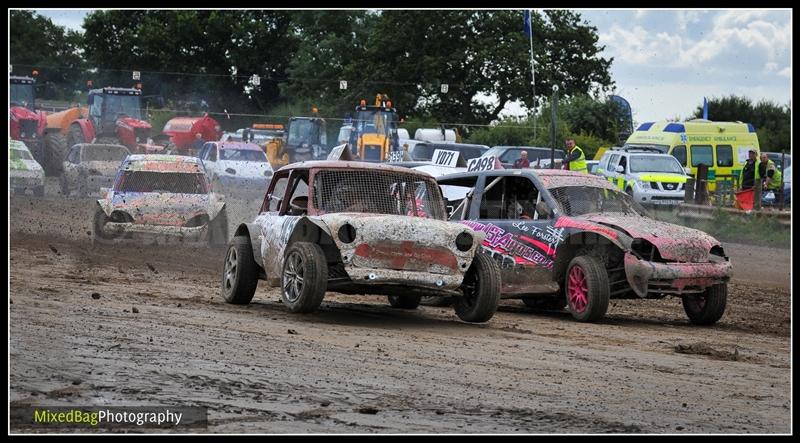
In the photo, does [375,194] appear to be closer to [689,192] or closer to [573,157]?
[573,157]

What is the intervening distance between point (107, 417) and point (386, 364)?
8.73ft

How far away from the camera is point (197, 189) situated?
1994 centimetres

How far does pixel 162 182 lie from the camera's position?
65.1 feet

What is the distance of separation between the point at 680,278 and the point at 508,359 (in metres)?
3.14

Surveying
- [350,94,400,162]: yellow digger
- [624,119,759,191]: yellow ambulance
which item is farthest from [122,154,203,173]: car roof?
[350,94,400,162]: yellow digger

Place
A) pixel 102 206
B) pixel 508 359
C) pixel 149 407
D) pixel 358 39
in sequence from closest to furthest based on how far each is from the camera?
pixel 149 407, pixel 508 359, pixel 102 206, pixel 358 39

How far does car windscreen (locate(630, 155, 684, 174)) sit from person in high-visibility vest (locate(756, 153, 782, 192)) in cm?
274

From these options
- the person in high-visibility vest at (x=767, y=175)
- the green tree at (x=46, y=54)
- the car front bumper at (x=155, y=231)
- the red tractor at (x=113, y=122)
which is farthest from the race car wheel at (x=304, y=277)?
the green tree at (x=46, y=54)

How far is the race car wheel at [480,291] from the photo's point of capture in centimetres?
1170

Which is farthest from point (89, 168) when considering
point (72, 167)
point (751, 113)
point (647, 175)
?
point (751, 113)

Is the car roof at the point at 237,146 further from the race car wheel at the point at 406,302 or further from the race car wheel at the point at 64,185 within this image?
the race car wheel at the point at 406,302

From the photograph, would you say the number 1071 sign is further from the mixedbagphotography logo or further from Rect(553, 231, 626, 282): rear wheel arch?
the mixedbagphotography logo

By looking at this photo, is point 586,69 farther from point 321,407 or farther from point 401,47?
point 321,407
